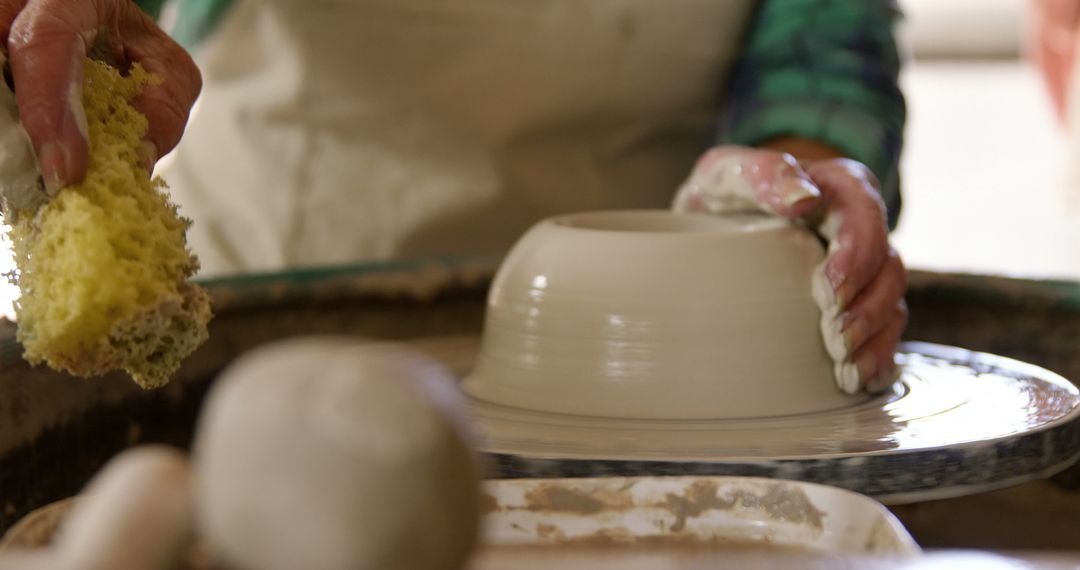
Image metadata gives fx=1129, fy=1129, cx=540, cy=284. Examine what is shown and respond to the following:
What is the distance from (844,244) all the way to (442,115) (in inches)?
18.7

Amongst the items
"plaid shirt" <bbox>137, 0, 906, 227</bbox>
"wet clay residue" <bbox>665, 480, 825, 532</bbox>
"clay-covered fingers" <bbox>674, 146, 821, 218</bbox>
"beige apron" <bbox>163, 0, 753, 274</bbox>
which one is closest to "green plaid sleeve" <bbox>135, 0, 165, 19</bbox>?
"plaid shirt" <bbox>137, 0, 906, 227</bbox>

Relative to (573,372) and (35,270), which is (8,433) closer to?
(35,270)

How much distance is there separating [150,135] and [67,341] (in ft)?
0.54

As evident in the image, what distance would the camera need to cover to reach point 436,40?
108 centimetres

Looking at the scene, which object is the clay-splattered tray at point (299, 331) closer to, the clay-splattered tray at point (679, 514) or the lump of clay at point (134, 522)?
the clay-splattered tray at point (679, 514)

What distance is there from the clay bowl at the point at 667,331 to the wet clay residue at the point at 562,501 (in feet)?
0.75

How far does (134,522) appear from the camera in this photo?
247 millimetres

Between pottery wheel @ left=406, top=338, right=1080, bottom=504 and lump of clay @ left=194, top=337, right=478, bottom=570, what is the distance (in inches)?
12.9

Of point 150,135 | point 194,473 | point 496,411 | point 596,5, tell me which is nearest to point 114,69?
point 150,135

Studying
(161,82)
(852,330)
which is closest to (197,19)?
(161,82)

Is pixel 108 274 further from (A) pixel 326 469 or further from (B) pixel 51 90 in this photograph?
(A) pixel 326 469

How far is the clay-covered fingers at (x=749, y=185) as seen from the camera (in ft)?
2.48

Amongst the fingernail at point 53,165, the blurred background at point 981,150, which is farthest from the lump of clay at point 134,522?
the blurred background at point 981,150

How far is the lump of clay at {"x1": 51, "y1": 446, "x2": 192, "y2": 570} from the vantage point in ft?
0.81
